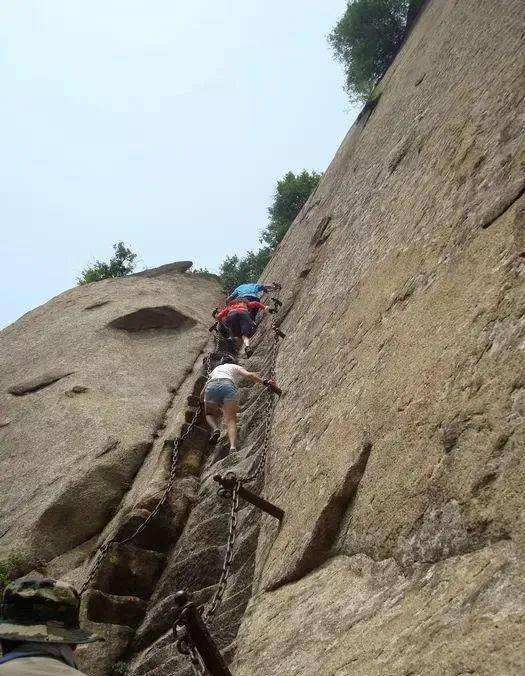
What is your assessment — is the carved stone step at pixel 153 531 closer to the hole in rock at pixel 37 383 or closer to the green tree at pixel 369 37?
the hole in rock at pixel 37 383

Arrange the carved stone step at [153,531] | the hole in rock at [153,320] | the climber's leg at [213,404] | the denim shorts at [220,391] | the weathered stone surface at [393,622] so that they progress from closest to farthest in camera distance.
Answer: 1. the weathered stone surface at [393,622]
2. the carved stone step at [153,531]
3. the denim shorts at [220,391]
4. the climber's leg at [213,404]
5. the hole in rock at [153,320]

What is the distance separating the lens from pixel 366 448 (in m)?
4.36

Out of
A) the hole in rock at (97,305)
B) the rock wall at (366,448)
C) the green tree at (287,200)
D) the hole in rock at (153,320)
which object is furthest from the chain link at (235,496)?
the green tree at (287,200)

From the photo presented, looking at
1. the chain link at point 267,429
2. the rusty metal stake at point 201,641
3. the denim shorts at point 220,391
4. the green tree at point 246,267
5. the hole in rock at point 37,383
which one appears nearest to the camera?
the rusty metal stake at point 201,641

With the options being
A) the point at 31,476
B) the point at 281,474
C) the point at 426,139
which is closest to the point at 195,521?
the point at 281,474

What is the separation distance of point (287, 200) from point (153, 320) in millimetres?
11586

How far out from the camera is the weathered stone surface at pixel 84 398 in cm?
869

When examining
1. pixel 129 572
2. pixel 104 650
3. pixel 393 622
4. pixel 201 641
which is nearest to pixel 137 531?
pixel 129 572

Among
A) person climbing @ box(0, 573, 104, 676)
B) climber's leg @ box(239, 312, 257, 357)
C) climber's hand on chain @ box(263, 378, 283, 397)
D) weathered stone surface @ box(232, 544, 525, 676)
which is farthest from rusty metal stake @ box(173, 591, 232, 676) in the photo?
climber's leg @ box(239, 312, 257, 357)

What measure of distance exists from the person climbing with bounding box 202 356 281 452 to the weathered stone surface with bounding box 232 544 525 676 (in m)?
3.88

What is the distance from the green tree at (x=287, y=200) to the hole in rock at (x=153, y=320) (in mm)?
9612

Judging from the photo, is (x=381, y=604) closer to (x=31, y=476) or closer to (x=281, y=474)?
(x=281, y=474)

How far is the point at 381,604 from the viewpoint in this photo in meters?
3.20

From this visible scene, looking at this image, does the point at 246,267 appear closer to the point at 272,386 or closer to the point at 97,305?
the point at 97,305
